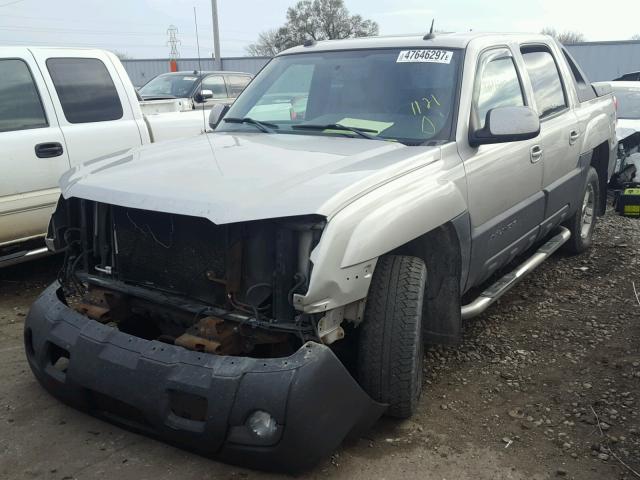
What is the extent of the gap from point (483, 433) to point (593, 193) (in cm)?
355

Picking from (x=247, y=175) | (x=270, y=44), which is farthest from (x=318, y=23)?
(x=247, y=175)

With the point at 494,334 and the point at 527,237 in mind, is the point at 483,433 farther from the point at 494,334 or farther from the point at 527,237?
the point at 527,237

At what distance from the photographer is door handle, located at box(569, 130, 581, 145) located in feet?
16.0

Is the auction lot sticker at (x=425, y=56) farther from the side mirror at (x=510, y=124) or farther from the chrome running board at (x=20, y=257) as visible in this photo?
the chrome running board at (x=20, y=257)

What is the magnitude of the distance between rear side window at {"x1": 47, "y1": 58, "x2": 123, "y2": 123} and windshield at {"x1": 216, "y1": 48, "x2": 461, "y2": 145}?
163 cm

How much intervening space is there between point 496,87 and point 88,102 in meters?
3.32

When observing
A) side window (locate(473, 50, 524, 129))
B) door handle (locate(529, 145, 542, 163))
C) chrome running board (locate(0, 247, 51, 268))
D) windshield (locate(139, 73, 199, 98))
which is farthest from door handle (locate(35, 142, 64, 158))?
windshield (locate(139, 73, 199, 98))

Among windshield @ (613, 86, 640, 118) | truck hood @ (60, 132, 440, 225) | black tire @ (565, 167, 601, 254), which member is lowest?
black tire @ (565, 167, 601, 254)

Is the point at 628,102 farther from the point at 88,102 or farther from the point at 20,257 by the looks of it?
the point at 20,257

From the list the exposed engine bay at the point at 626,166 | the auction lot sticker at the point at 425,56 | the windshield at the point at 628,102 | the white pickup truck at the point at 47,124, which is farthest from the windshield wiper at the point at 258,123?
the windshield at the point at 628,102

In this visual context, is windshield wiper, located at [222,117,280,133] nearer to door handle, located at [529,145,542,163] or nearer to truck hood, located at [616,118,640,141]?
door handle, located at [529,145,542,163]

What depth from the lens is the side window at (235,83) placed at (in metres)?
11.3

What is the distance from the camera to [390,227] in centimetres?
276

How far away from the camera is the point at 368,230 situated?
2643 mm
